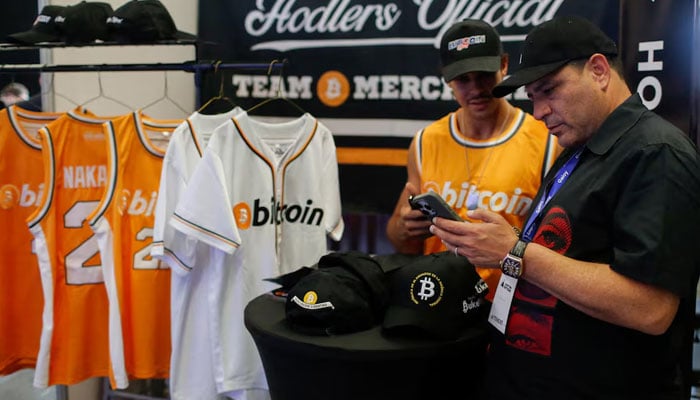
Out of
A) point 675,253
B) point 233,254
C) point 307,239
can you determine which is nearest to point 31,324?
point 233,254

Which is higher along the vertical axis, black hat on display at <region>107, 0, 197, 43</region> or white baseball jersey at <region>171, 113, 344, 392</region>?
black hat on display at <region>107, 0, 197, 43</region>

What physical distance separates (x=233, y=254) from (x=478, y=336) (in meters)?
1.07

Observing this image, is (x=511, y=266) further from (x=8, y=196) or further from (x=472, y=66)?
(x=8, y=196)

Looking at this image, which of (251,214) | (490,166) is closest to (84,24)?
(251,214)

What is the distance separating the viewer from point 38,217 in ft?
8.44

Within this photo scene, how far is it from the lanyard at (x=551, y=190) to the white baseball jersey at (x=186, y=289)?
128 centimetres

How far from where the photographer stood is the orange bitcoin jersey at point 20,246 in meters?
2.77

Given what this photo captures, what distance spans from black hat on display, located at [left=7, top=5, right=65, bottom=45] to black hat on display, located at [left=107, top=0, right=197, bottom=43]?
0.28 m

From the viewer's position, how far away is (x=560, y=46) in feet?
4.65

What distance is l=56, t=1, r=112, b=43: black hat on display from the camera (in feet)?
8.77

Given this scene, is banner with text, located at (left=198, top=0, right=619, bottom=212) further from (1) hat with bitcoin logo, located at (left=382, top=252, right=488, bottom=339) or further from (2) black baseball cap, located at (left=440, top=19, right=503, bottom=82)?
(1) hat with bitcoin logo, located at (left=382, top=252, right=488, bottom=339)

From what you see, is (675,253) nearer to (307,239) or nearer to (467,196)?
(467,196)

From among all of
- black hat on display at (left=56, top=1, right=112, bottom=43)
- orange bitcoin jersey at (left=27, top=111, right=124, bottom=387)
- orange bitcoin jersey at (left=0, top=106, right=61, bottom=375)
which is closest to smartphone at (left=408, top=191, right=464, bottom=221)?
orange bitcoin jersey at (left=27, top=111, right=124, bottom=387)

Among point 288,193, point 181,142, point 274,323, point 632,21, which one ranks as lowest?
point 274,323
